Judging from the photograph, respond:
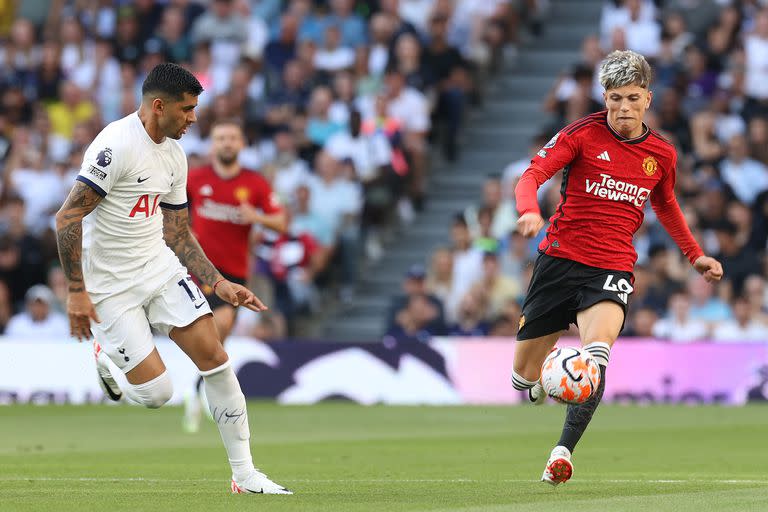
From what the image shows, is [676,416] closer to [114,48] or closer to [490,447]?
[490,447]

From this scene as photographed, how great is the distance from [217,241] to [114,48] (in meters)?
11.8

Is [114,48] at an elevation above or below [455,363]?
above

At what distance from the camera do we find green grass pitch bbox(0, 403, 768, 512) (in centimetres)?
864

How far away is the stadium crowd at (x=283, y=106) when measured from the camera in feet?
70.7

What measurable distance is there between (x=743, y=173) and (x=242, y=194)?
318 inches

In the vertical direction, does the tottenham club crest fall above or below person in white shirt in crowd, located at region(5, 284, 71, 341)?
above

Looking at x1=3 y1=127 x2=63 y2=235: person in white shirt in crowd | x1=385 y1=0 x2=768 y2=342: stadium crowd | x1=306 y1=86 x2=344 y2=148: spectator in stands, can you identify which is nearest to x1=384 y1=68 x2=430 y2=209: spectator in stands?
x1=306 y1=86 x2=344 y2=148: spectator in stands

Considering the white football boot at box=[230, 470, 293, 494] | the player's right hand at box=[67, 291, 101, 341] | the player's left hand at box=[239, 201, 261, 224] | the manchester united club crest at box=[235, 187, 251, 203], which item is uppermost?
the player's right hand at box=[67, 291, 101, 341]

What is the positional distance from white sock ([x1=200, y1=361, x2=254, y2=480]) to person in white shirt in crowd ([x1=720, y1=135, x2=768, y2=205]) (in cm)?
1209

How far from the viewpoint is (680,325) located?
1880cm

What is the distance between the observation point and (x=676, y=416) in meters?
16.6

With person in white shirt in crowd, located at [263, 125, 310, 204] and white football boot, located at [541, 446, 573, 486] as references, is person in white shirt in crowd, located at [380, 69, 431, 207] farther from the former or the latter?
white football boot, located at [541, 446, 573, 486]

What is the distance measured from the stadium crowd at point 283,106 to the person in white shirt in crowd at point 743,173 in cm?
460

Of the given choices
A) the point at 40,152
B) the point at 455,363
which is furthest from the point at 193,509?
the point at 40,152
